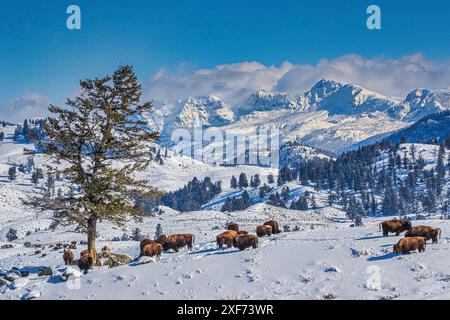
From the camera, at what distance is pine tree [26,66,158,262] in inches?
1241

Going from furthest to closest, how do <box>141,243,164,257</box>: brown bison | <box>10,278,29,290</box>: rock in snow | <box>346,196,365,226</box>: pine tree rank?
1. <box>346,196,365,226</box>: pine tree
2. <box>141,243,164,257</box>: brown bison
3. <box>10,278,29,290</box>: rock in snow

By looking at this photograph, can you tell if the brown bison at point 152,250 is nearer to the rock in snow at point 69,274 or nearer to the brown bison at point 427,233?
the rock in snow at point 69,274

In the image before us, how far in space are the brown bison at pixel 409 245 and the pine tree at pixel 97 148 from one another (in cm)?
1662

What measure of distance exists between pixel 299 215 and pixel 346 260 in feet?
456

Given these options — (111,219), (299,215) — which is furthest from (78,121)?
(299,215)

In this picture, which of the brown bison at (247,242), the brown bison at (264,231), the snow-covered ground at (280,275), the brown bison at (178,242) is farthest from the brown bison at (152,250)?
the brown bison at (264,231)

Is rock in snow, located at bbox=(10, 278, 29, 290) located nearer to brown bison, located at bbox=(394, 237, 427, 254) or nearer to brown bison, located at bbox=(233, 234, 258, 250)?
brown bison, located at bbox=(233, 234, 258, 250)

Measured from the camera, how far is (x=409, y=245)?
1003 inches

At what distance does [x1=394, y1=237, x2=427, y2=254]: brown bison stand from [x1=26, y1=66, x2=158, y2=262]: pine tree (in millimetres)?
16625

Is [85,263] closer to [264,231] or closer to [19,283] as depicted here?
[19,283]

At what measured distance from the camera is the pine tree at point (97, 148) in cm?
3152

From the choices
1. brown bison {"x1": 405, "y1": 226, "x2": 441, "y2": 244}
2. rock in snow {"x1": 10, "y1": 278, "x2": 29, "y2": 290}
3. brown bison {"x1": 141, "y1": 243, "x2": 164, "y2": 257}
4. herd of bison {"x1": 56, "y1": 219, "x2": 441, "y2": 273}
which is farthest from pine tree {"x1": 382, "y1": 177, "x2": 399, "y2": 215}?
rock in snow {"x1": 10, "y1": 278, "x2": 29, "y2": 290}
